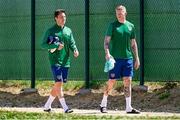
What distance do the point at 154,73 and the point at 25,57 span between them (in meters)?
3.57

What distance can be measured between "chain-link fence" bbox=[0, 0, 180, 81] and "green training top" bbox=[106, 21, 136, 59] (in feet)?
10.3

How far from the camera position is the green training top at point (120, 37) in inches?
468

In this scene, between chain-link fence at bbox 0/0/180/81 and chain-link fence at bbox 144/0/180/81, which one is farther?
chain-link fence at bbox 0/0/180/81

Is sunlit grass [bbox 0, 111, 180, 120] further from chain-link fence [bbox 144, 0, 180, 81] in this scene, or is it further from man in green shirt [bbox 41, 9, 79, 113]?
chain-link fence [bbox 144, 0, 180, 81]

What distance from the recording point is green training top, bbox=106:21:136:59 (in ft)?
39.0

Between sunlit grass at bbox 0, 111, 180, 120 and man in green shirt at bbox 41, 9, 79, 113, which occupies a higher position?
man in green shirt at bbox 41, 9, 79, 113

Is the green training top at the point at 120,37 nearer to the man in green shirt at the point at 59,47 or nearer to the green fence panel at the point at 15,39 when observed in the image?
the man in green shirt at the point at 59,47

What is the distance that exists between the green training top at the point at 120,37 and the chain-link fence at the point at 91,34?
3143 millimetres

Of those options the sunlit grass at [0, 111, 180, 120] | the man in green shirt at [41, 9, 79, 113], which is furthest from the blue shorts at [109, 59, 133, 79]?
the sunlit grass at [0, 111, 180, 120]

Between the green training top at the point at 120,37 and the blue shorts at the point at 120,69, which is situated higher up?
the green training top at the point at 120,37

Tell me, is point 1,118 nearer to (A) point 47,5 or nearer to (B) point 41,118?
(B) point 41,118

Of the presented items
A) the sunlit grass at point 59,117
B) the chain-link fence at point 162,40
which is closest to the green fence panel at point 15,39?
the chain-link fence at point 162,40

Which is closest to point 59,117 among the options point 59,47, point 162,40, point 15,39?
point 59,47

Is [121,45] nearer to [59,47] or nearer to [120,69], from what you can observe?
[120,69]
